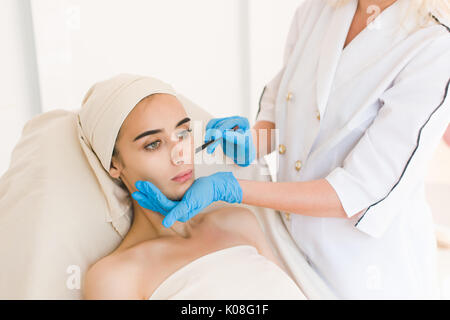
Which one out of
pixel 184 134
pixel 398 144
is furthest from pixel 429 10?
pixel 184 134

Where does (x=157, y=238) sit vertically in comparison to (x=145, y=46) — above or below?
below

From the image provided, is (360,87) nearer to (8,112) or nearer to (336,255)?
(336,255)

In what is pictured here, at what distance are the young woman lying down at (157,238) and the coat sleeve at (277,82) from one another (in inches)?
18.7

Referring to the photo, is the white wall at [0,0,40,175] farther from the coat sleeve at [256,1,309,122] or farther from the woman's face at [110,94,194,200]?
the coat sleeve at [256,1,309,122]

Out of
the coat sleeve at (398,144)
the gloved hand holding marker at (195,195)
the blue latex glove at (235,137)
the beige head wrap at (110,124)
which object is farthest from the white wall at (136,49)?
the coat sleeve at (398,144)

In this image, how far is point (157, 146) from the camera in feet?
4.20

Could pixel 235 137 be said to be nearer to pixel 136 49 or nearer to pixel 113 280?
pixel 113 280

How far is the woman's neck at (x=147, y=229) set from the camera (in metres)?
1.38

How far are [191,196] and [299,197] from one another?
1.11 ft

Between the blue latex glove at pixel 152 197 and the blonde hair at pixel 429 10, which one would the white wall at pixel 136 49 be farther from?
the blonde hair at pixel 429 10

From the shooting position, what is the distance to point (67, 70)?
2232mm

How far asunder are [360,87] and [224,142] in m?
0.56

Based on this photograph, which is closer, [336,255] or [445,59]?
[445,59]
